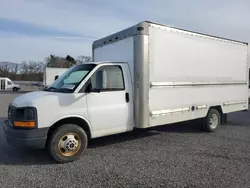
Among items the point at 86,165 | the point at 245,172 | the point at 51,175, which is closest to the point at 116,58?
the point at 86,165

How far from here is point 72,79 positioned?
5781mm

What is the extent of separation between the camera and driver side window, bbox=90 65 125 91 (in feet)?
18.6

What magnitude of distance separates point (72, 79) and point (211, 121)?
186 inches

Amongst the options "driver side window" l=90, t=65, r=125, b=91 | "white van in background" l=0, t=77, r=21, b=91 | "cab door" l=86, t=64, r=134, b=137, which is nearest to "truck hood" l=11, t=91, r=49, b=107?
"cab door" l=86, t=64, r=134, b=137

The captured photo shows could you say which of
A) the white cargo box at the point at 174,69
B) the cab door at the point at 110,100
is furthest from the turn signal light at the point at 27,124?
the white cargo box at the point at 174,69

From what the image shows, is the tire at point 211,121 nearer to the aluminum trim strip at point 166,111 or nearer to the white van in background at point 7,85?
the aluminum trim strip at point 166,111

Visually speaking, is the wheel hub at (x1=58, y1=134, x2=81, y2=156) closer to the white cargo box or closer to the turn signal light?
the turn signal light

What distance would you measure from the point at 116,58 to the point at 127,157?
8.58 feet

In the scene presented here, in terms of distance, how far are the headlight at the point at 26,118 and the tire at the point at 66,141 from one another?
492 mm

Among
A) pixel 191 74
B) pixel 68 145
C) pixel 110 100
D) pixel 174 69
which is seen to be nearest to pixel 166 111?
pixel 174 69

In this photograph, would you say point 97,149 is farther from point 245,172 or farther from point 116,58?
point 245,172

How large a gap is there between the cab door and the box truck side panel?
0.59 metres

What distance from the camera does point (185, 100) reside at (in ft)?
23.2

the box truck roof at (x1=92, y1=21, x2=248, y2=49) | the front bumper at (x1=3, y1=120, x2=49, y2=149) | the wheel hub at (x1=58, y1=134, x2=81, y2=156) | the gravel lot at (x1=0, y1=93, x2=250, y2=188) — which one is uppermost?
the box truck roof at (x1=92, y1=21, x2=248, y2=49)
